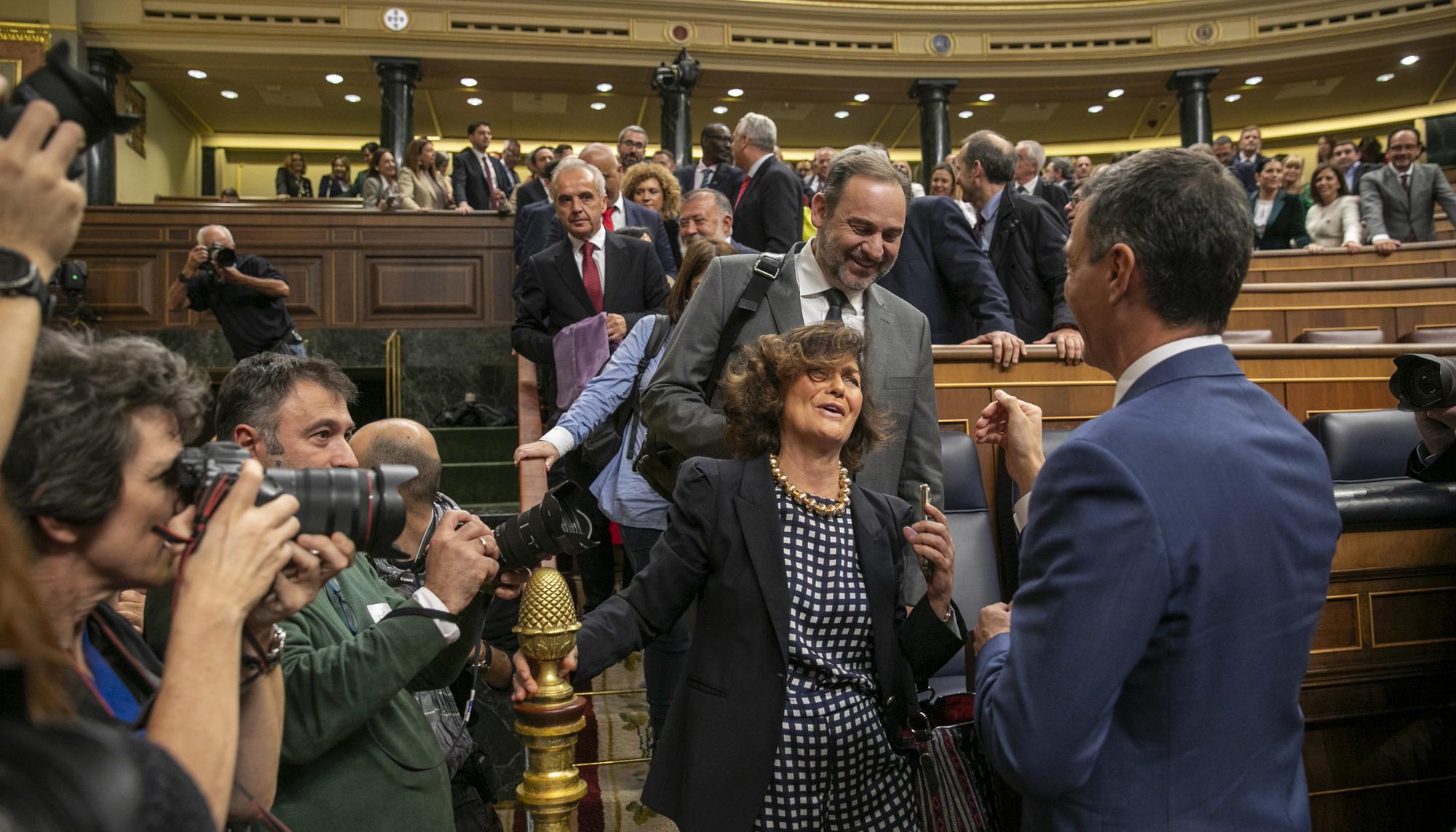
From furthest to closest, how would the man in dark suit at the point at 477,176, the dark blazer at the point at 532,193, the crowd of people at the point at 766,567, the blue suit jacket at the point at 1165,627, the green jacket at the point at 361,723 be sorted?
1. the man in dark suit at the point at 477,176
2. the dark blazer at the point at 532,193
3. the green jacket at the point at 361,723
4. the blue suit jacket at the point at 1165,627
5. the crowd of people at the point at 766,567

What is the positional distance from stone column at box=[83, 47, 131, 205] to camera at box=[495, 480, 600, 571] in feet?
26.5

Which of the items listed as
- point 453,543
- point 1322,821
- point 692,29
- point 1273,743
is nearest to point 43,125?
point 453,543

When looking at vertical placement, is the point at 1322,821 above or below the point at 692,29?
below

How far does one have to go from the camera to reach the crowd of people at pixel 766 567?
95 cm

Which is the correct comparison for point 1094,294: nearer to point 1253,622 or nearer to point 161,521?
point 1253,622

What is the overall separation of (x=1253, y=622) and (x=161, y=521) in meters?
1.10

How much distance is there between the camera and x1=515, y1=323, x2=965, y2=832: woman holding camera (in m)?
1.68

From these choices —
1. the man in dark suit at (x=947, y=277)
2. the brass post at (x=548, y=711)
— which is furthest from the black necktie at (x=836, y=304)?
the brass post at (x=548, y=711)

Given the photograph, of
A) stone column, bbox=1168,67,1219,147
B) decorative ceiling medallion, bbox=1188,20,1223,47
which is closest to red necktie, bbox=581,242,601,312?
stone column, bbox=1168,67,1219,147

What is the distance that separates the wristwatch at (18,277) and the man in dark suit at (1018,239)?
2.98 m

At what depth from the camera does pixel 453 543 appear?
4.88ft

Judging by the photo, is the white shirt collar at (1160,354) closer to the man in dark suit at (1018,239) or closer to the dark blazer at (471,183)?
the man in dark suit at (1018,239)

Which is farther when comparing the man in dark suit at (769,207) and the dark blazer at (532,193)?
the dark blazer at (532,193)

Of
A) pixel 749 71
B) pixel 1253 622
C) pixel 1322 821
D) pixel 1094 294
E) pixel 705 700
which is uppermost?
pixel 749 71
